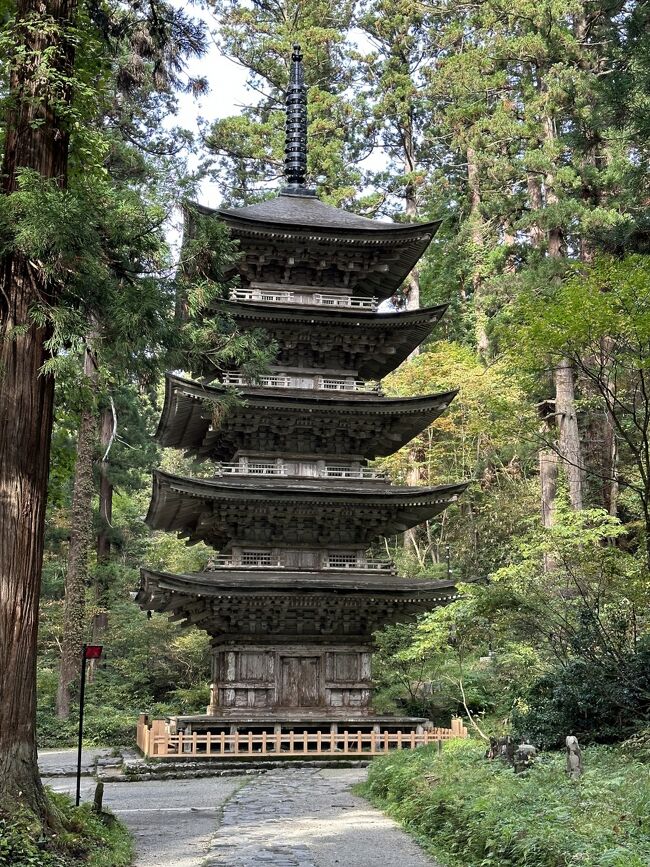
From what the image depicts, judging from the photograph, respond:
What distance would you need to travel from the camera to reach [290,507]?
19.9m

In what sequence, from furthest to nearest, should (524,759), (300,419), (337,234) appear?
(337,234)
(300,419)
(524,759)

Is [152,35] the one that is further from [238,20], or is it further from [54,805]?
[238,20]

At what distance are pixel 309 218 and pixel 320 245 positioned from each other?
1.11 meters

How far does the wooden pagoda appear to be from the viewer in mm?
19297

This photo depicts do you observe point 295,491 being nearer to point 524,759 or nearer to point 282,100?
point 524,759

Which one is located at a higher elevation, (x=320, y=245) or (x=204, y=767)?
(x=320, y=245)

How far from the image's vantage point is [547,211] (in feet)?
93.4

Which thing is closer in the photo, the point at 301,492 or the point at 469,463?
the point at 301,492

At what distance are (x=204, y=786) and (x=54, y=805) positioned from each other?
284 inches

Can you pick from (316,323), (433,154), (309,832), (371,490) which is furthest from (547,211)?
(309,832)

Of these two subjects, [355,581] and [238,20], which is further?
[238,20]

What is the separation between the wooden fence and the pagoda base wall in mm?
593

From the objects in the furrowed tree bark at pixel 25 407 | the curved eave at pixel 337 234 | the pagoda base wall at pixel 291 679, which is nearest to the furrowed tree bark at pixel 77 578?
the curved eave at pixel 337 234

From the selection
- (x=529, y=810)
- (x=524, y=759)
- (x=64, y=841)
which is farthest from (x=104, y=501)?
(x=529, y=810)
